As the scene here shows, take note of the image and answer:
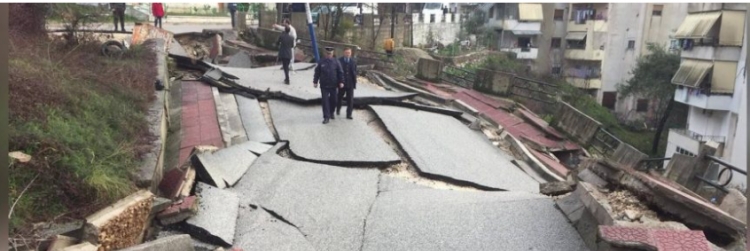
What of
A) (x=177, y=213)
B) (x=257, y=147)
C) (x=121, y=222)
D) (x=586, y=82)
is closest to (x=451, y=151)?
(x=257, y=147)

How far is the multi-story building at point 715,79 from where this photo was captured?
795 inches

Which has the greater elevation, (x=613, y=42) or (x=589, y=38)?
(x=589, y=38)

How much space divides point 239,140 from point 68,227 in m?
3.82

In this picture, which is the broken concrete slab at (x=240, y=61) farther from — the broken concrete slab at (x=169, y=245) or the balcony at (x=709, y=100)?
the balcony at (x=709, y=100)

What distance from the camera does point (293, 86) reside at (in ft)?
38.1

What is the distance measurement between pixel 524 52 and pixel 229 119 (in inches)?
1236

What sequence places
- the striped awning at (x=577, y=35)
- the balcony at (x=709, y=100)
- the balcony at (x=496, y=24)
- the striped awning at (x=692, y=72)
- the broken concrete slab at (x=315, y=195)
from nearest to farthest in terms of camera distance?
the broken concrete slab at (x=315, y=195), the balcony at (x=709, y=100), the striped awning at (x=692, y=72), the striped awning at (x=577, y=35), the balcony at (x=496, y=24)

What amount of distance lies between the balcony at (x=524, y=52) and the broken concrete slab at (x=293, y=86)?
84.5 ft

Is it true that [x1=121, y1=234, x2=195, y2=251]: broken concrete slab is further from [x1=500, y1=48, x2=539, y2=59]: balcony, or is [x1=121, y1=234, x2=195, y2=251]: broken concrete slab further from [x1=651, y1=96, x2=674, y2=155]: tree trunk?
[x1=500, y1=48, x2=539, y2=59]: balcony

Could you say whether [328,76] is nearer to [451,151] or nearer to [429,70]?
[451,151]

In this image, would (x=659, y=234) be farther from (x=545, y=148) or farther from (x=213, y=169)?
(x=545, y=148)

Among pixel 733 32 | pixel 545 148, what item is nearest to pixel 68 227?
pixel 545 148

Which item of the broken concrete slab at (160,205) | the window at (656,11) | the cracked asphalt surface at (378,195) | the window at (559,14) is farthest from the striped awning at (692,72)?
the broken concrete slab at (160,205)

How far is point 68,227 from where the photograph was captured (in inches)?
159
